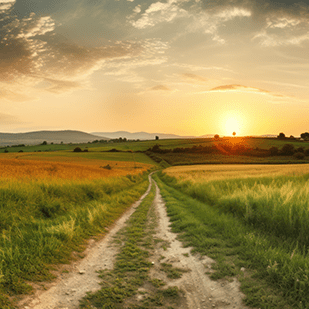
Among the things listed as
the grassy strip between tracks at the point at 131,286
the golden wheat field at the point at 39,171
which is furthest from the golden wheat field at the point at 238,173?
the grassy strip between tracks at the point at 131,286

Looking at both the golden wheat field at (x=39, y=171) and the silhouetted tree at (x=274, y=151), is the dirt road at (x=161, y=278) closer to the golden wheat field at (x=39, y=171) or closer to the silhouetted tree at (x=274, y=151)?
A: the golden wheat field at (x=39, y=171)

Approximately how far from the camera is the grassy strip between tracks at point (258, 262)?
14.1ft

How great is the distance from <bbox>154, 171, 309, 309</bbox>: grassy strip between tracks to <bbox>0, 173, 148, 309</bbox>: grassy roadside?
3.88m

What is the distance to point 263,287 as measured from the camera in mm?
4672

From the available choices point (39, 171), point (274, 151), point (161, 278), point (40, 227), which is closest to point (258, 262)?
point (161, 278)

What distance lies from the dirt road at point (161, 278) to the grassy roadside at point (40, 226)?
1.33 feet

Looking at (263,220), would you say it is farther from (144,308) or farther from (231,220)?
(144,308)

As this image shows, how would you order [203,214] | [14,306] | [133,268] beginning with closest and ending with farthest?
[14,306] < [133,268] < [203,214]

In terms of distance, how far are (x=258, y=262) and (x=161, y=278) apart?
7.96 ft

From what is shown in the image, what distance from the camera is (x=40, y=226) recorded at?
8.25m

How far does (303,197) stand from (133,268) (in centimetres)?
643

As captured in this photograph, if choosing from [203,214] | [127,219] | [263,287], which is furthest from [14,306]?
[203,214]

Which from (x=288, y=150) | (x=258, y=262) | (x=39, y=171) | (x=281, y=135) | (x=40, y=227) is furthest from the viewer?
(x=281, y=135)

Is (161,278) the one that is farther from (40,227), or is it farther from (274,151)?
(274,151)
